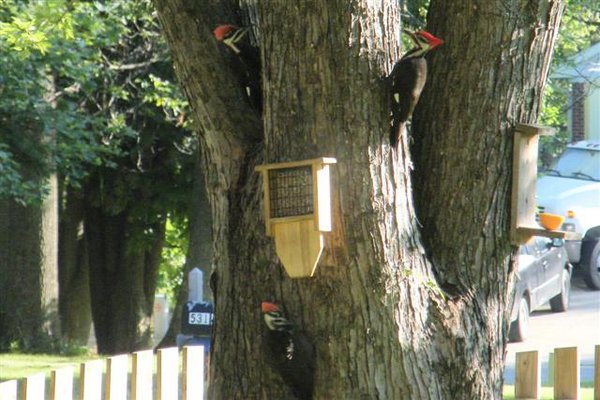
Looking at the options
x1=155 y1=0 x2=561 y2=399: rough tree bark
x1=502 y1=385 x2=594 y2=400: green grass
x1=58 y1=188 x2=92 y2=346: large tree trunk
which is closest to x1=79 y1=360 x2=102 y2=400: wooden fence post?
x1=155 y1=0 x2=561 y2=399: rough tree bark

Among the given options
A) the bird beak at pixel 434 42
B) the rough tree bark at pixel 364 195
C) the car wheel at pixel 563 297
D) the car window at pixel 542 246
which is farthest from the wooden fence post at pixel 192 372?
the car wheel at pixel 563 297

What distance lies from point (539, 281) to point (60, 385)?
36.4ft

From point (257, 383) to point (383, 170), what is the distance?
1.01 meters

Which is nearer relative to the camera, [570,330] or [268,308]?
[268,308]

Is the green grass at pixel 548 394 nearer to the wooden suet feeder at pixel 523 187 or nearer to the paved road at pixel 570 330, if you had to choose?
the paved road at pixel 570 330

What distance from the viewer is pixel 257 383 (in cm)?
439

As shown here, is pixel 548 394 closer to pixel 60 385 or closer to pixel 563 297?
pixel 60 385

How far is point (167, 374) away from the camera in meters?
5.96

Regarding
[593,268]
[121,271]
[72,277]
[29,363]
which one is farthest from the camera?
[72,277]

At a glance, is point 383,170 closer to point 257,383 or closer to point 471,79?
point 471,79

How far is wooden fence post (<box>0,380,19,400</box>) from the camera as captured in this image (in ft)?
16.5

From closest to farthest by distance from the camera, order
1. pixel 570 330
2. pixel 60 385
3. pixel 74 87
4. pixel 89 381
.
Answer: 1. pixel 60 385
2. pixel 89 381
3. pixel 570 330
4. pixel 74 87

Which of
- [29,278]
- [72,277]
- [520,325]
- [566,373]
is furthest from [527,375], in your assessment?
[72,277]

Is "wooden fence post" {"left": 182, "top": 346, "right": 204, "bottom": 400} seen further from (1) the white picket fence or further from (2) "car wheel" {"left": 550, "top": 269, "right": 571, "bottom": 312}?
(2) "car wheel" {"left": 550, "top": 269, "right": 571, "bottom": 312}
